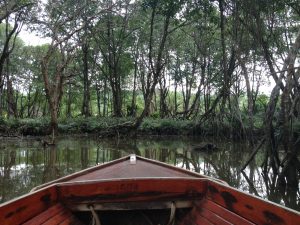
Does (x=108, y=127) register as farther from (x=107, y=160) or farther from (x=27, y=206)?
(x=27, y=206)

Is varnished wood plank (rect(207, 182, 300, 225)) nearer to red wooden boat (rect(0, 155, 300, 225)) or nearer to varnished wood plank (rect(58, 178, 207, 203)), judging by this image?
red wooden boat (rect(0, 155, 300, 225))

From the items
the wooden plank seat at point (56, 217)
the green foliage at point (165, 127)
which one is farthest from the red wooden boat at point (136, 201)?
the green foliage at point (165, 127)

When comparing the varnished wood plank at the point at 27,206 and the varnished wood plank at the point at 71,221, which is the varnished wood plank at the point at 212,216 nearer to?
the varnished wood plank at the point at 71,221

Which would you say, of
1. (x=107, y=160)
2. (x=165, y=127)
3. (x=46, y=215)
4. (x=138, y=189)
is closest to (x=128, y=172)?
(x=138, y=189)

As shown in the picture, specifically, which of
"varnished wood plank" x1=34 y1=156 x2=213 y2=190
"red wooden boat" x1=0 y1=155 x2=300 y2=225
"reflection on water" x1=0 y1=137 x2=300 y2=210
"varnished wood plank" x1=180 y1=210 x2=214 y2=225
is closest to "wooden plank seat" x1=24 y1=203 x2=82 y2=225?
"red wooden boat" x1=0 y1=155 x2=300 y2=225

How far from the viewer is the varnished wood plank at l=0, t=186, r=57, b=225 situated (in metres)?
2.85

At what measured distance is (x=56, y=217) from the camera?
132 inches

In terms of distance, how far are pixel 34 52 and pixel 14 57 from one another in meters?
1.55

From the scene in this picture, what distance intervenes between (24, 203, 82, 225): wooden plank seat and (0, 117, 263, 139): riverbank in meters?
12.6

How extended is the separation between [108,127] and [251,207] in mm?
15379

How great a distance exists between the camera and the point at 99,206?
11.9 feet

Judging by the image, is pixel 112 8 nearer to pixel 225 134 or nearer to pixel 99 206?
pixel 225 134

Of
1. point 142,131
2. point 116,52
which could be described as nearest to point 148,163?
point 142,131

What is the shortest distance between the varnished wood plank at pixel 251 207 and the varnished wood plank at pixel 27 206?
153 cm
